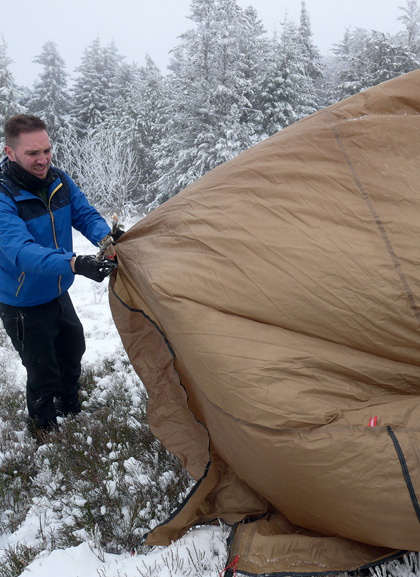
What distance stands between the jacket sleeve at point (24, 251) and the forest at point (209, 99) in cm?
1577

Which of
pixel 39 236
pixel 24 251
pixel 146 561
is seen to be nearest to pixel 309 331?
pixel 146 561

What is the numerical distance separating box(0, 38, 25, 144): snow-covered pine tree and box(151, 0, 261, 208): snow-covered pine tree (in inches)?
428

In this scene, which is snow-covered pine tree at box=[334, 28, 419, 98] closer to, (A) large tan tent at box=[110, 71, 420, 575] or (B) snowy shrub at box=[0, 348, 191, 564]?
(A) large tan tent at box=[110, 71, 420, 575]

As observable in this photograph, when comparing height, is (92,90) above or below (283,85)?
above

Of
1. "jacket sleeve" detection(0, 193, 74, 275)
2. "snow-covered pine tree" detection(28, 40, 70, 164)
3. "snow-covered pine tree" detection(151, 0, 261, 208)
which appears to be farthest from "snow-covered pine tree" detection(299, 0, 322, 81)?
"jacket sleeve" detection(0, 193, 74, 275)

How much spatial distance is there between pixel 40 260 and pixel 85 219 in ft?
2.95

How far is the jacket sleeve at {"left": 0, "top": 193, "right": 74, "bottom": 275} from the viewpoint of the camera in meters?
2.76

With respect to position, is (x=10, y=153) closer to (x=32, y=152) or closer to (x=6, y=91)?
(x=32, y=152)

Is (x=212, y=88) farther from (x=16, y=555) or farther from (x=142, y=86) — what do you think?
(x=16, y=555)

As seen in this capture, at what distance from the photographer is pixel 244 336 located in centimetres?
204

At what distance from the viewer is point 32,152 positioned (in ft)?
9.87

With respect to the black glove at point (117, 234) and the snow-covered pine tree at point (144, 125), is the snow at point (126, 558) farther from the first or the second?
the snow-covered pine tree at point (144, 125)

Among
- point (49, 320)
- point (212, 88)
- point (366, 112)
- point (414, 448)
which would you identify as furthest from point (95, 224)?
point (212, 88)

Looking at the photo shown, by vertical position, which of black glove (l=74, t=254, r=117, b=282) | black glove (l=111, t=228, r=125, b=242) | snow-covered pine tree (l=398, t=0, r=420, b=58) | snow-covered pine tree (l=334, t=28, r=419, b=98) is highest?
snow-covered pine tree (l=398, t=0, r=420, b=58)
